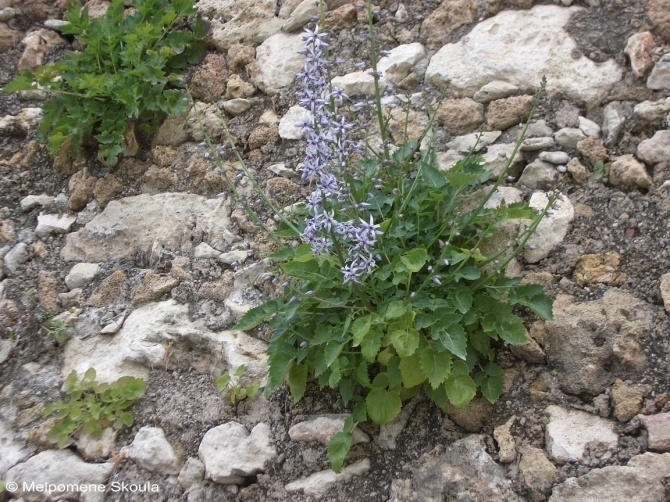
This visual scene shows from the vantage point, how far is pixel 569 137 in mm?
3322

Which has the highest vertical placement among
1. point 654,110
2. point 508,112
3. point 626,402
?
point 654,110

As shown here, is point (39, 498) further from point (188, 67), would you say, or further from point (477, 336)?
point (188, 67)

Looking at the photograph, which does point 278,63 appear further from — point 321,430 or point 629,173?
point 321,430

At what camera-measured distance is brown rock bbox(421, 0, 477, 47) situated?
156 inches

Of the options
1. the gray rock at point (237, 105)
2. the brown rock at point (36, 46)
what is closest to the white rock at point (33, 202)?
the brown rock at point (36, 46)

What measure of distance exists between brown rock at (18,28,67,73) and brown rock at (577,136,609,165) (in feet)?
13.4

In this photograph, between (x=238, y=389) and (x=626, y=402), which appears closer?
(x=626, y=402)

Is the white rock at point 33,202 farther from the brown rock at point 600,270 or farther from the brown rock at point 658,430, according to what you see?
the brown rock at point 658,430

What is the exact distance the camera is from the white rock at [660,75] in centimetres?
325

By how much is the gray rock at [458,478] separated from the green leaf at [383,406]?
23cm

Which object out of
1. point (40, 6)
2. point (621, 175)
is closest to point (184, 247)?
point (621, 175)

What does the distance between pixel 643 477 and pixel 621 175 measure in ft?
4.91

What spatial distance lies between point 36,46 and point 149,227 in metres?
2.17

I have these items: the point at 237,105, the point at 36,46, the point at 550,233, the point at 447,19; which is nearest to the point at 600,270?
the point at 550,233
